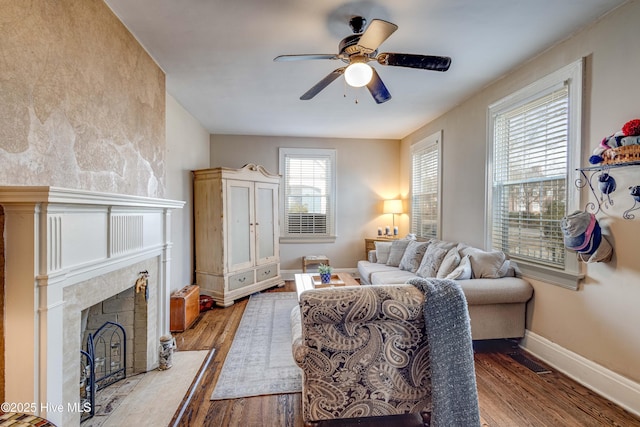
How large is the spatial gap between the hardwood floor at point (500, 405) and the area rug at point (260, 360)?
8 centimetres

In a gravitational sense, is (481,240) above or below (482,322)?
above

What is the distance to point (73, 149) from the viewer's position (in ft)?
5.45

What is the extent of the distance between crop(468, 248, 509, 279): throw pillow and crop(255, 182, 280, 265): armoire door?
3.04m

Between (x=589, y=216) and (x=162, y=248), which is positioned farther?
(x=162, y=248)

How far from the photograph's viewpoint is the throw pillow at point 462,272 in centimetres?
280

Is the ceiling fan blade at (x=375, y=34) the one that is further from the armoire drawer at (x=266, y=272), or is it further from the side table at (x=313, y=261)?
the side table at (x=313, y=261)

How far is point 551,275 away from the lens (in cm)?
249

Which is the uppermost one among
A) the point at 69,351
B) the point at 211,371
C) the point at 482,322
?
the point at 69,351

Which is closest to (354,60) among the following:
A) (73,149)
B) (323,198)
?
(73,149)

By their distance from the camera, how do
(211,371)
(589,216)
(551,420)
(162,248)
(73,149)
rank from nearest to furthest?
(73,149), (551,420), (589,216), (211,371), (162,248)

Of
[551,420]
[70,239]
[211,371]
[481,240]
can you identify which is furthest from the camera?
[481,240]

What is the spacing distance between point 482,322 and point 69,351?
2960 millimetres

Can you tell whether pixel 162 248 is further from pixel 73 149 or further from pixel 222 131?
pixel 222 131

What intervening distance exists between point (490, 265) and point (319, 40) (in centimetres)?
249
